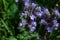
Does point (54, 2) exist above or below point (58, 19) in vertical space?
above

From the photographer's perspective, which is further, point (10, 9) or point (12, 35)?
point (10, 9)

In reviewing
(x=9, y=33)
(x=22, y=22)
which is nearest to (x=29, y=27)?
(x=22, y=22)

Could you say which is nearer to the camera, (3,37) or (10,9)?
(3,37)

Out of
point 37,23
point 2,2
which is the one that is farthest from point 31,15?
point 2,2

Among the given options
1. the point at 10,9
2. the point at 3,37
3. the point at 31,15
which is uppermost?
the point at 10,9

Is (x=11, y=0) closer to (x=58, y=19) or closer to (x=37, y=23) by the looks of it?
(x=37, y=23)

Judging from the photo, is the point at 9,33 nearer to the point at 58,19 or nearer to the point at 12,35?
the point at 12,35

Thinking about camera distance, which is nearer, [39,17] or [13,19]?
[39,17]
